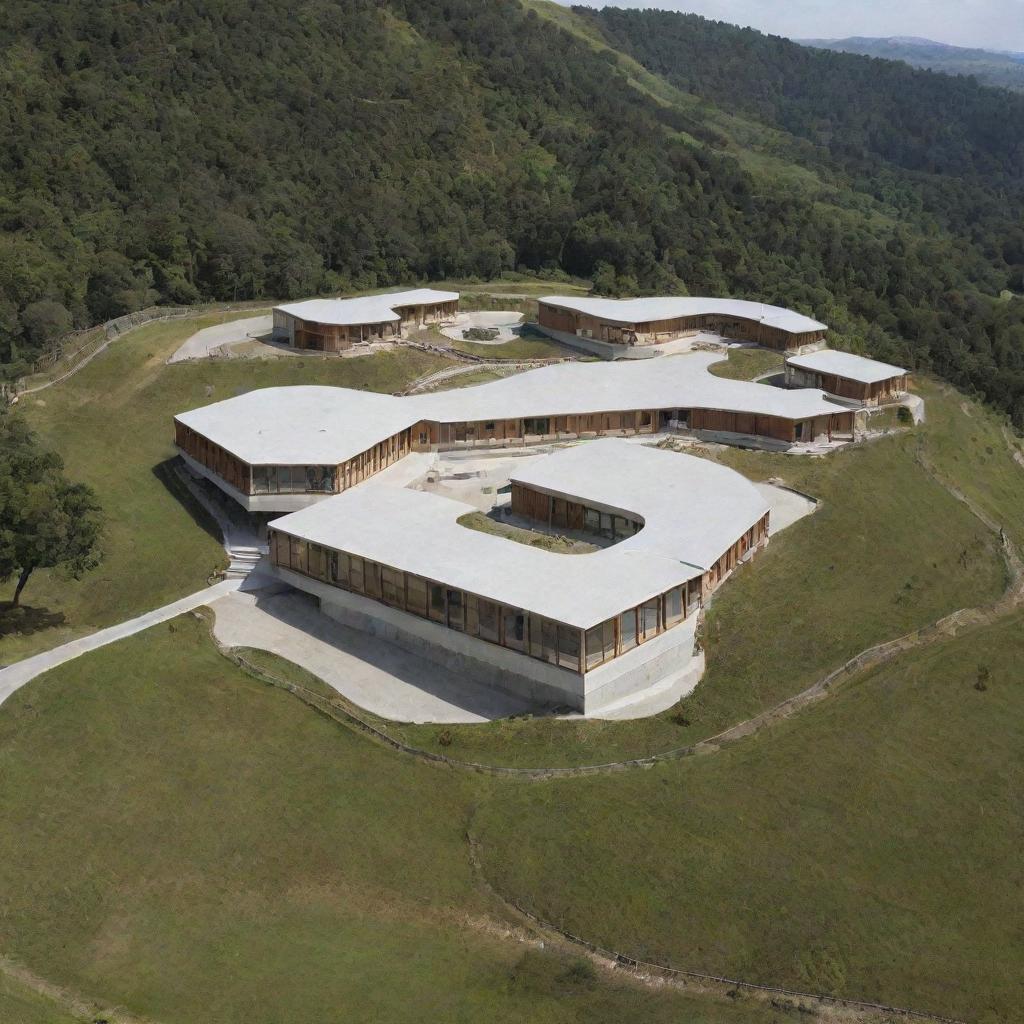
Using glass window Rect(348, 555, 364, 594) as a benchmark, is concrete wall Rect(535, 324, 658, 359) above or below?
below

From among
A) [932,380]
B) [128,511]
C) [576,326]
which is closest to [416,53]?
[576,326]

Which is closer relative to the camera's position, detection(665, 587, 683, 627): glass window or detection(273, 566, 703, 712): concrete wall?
detection(273, 566, 703, 712): concrete wall

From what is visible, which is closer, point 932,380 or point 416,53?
point 932,380

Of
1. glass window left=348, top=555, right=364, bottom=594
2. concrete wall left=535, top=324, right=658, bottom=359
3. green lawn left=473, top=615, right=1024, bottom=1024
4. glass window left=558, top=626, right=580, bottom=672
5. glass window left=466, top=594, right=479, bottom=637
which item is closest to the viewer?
green lawn left=473, top=615, right=1024, bottom=1024

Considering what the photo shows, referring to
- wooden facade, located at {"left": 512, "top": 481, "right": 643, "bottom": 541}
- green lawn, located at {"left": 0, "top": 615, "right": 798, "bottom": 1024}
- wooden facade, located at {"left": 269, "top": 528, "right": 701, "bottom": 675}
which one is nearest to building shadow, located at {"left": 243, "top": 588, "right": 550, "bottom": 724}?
wooden facade, located at {"left": 269, "top": 528, "right": 701, "bottom": 675}

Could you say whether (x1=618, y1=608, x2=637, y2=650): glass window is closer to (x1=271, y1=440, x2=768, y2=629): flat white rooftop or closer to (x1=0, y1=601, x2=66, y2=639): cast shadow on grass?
(x1=271, y1=440, x2=768, y2=629): flat white rooftop

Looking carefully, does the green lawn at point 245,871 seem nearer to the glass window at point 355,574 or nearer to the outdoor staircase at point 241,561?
the glass window at point 355,574

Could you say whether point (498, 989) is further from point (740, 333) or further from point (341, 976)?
point (740, 333)

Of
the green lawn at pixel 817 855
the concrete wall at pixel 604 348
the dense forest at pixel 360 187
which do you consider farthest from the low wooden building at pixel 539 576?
the dense forest at pixel 360 187
